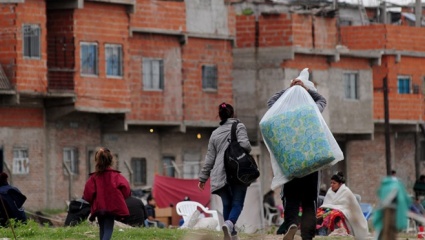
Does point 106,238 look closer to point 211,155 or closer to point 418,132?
point 211,155

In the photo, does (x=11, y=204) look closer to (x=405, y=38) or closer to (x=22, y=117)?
(x=22, y=117)

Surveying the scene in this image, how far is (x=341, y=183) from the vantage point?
24.1m

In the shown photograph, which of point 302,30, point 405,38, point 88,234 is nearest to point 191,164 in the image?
point 302,30

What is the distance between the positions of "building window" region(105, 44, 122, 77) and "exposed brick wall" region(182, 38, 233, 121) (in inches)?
141

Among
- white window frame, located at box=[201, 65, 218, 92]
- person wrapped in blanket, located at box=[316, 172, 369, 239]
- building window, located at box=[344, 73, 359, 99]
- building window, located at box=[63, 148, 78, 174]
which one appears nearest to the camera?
person wrapped in blanket, located at box=[316, 172, 369, 239]

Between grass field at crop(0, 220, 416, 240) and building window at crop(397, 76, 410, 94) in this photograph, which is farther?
building window at crop(397, 76, 410, 94)

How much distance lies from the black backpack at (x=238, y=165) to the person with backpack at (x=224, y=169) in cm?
4

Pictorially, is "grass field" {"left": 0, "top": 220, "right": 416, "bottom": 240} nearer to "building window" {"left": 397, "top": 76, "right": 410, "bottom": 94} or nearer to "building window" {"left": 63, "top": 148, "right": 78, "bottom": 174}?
"building window" {"left": 63, "top": 148, "right": 78, "bottom": 174}

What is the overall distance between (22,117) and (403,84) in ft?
68.4

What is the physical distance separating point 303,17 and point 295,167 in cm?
3842

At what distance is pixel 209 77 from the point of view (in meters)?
52.4

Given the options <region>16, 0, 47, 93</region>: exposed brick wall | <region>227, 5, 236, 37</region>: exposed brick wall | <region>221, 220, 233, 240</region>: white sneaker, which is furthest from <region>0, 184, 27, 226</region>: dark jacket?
<region>227, 5, 236, 37</region>: exposed brick wall

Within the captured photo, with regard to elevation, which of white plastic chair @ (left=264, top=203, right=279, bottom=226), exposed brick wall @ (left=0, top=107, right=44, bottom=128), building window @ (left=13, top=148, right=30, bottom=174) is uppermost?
exposed brick wall @ (left=0, top=107, right=44, bottom=128)

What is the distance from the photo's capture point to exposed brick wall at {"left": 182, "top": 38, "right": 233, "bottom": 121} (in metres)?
51.2
